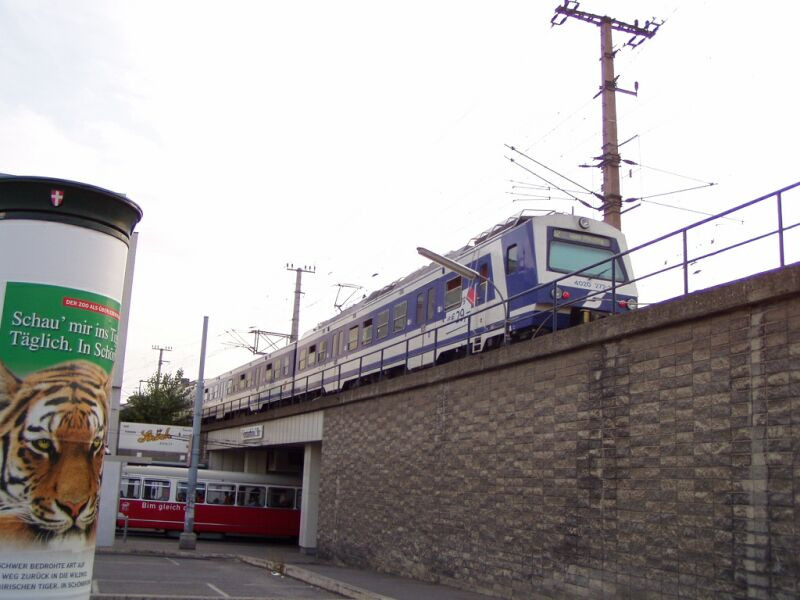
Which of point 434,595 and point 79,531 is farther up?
point 79,531

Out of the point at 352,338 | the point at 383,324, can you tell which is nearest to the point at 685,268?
the point at 383,324

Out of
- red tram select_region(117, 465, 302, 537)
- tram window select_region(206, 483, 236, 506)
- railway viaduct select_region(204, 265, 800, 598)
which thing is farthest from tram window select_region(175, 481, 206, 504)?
railway viaduct select_region(204, 265, 800, 598)

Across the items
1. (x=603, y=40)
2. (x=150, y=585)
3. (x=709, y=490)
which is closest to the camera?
(x=709, y=490)

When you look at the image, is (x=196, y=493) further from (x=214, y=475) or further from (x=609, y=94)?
(x=609, y=94)

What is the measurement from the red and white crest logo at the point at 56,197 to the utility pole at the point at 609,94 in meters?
15.6

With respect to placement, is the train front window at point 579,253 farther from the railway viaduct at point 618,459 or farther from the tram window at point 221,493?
the tram window at point 221,493

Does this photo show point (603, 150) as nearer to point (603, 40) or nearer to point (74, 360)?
point (603, 40)

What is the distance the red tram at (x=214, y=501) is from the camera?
32625 millimetres

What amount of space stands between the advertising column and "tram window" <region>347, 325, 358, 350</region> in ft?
63.3

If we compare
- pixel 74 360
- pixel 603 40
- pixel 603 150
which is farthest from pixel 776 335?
pixel 603 40

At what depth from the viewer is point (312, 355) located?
31125 mm

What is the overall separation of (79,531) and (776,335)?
285 inches

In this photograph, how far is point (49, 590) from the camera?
6.47 m

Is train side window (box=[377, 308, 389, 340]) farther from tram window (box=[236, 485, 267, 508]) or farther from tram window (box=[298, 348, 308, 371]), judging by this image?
tram window (box=[236, 485, 267, 508])
